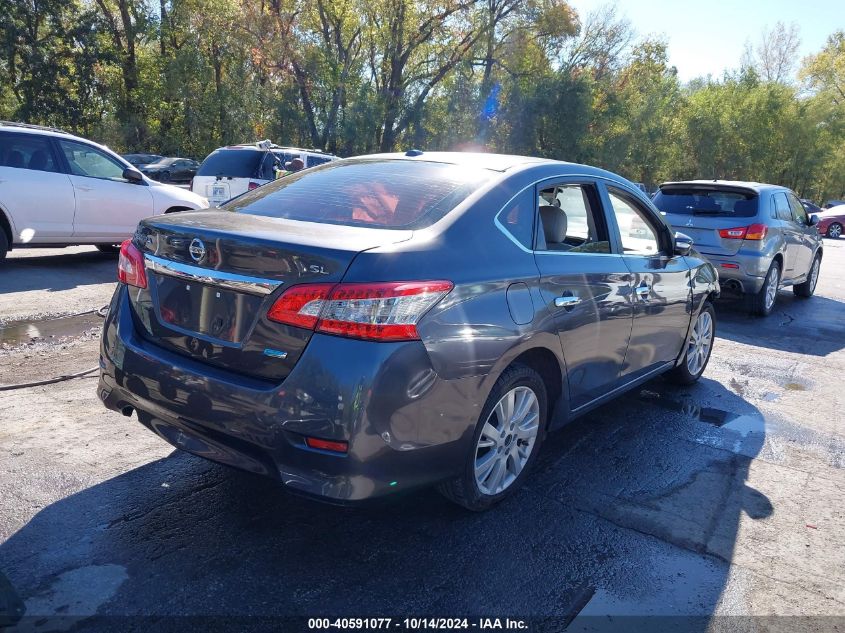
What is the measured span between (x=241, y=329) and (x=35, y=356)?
3451 millimetres

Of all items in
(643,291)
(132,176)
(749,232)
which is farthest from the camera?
(132,176)

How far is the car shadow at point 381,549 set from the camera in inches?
103

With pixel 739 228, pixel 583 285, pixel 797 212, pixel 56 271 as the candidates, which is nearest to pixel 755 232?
pixel 739 228

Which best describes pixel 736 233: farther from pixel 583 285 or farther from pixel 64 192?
pixel 64 192

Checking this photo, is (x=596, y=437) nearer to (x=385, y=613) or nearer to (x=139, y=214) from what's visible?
(x=385, y=613)

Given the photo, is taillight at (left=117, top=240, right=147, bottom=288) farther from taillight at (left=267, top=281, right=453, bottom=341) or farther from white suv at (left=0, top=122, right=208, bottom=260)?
white suv at (left=0, top=122, right=208, bottom=260)

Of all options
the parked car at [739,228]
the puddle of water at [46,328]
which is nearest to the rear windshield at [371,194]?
the puddle of water at [46,328]

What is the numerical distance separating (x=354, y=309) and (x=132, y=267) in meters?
1.31

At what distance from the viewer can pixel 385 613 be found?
2.57 metres

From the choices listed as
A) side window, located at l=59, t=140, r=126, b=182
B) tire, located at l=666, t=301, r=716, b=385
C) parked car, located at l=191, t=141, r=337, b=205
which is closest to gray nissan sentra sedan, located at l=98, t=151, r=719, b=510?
tire, located at l=666, t=301, r=716, b=385

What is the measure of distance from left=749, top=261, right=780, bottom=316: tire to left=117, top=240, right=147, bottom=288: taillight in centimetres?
814

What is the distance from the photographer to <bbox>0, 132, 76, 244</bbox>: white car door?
831 centimetres

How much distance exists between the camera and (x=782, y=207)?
31.5ft

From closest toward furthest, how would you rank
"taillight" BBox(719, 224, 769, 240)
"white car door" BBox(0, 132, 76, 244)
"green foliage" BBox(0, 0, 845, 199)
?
"white car door" BBox(0, 132, 76, 244) < "taillight" BBox(719, 224, 769, 240) < "green foliage" BBox(0, 0, 845, 199)
